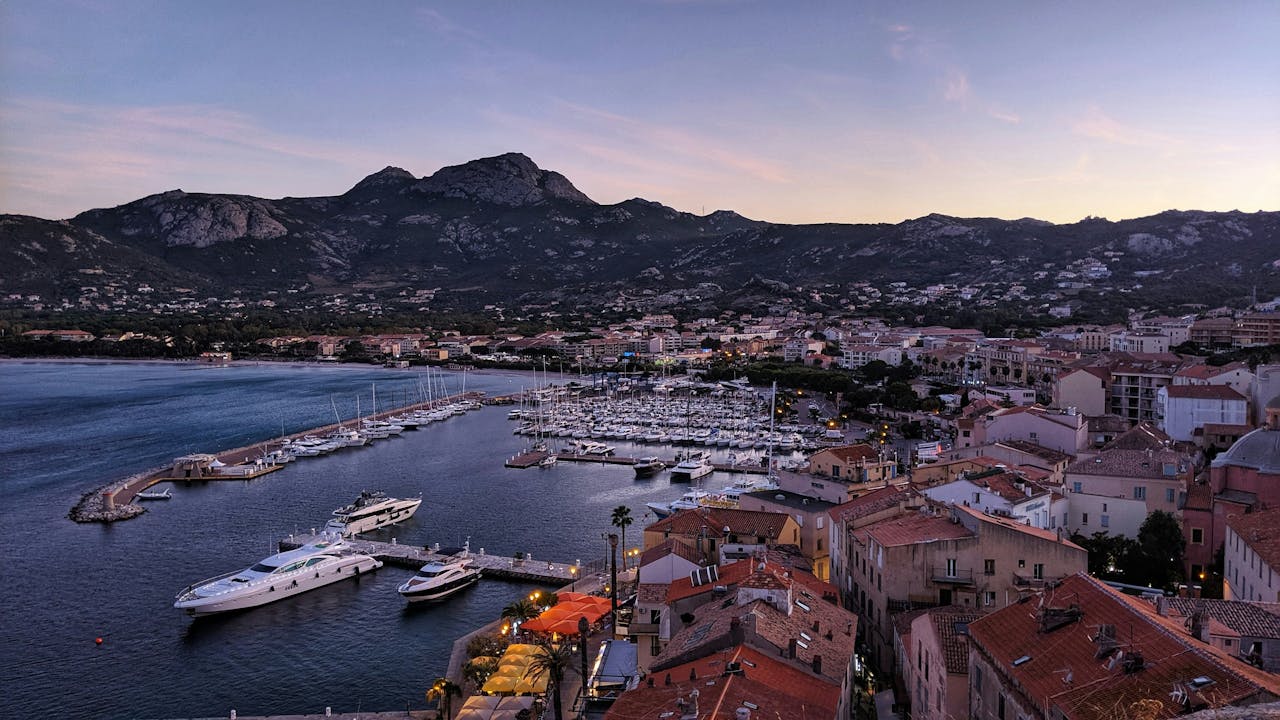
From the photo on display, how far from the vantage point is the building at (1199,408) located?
33.4 m

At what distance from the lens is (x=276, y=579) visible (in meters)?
25.6

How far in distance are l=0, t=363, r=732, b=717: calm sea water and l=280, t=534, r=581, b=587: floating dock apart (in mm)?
543

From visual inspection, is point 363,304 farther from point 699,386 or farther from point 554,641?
point 554,641

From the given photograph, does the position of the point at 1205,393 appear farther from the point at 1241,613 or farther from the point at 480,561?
the point at 480,561

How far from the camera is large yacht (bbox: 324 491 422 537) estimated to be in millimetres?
32938

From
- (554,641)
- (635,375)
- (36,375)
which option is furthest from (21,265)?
(554,641)

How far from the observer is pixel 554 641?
722 inches

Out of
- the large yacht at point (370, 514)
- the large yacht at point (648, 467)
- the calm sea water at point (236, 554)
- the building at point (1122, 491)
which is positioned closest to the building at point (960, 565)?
the building at point (1122, 491)

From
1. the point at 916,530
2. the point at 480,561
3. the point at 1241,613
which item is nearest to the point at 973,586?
the point at 916,530

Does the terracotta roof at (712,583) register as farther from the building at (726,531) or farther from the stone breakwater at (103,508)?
the stone breakwater at (103,508)

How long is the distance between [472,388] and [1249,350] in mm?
61862

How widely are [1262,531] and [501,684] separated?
14855 millimetres

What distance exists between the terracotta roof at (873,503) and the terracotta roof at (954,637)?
5.93 meters

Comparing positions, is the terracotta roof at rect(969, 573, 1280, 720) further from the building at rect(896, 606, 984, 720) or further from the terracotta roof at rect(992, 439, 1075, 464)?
the terracotta roof at rect(992, 439, 1075, 464)
